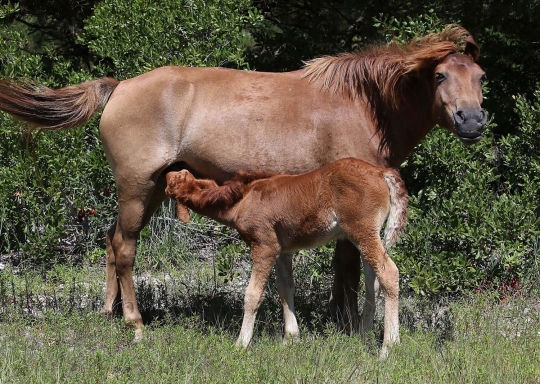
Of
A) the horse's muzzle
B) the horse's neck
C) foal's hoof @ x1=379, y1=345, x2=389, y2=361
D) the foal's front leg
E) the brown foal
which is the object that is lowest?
foal's hoof @ x1=379, y1=345, x2=389, y2=361

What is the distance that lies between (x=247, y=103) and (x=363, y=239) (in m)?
1.49

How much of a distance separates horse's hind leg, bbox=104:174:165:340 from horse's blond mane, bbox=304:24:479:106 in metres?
1.61

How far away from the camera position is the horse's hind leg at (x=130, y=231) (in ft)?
21.3

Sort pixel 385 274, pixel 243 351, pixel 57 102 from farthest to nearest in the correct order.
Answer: pixel 57 102
pixel 385 274
pixel 243 351

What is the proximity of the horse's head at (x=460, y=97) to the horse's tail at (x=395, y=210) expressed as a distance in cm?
60

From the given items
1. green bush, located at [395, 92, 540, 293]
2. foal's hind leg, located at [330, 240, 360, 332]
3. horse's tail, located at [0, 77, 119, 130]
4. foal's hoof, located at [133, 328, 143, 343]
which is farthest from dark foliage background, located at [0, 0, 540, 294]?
foal's hoof, located at [133, 328, 143, 343]

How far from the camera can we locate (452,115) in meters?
5.93

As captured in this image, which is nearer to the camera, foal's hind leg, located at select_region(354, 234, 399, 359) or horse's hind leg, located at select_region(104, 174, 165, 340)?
foal's hind leg, located at select_region(354, 234, 399, 359)

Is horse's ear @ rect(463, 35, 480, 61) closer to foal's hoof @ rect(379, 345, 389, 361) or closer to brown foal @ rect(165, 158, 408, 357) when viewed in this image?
brown foal @ rect(165, 158, 408, 357)

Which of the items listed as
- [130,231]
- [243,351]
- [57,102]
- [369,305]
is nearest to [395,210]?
[369,305]

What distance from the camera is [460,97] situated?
233 inches

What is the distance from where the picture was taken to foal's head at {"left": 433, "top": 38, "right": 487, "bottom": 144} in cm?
580

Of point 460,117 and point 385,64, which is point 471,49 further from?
point 460,117

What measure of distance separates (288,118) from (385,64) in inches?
34.7
